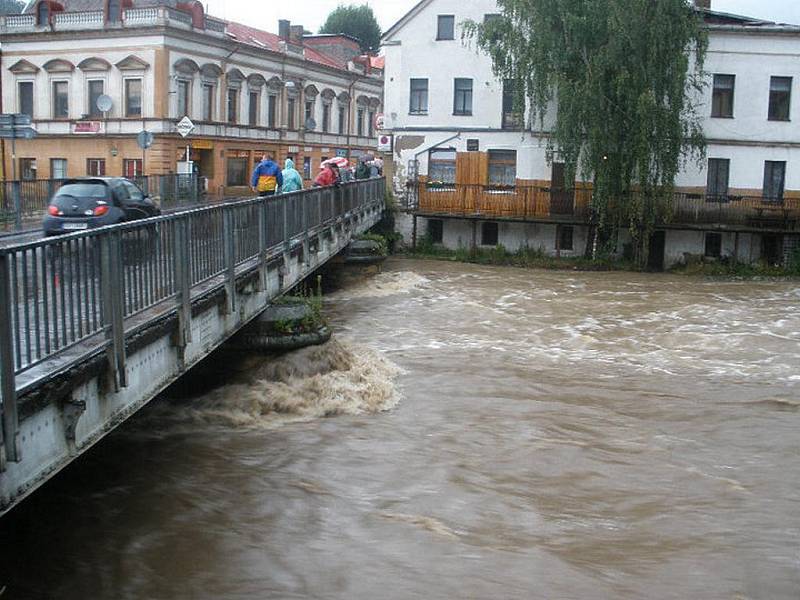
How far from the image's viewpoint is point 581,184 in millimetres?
37406

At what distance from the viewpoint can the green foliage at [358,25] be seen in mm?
88625

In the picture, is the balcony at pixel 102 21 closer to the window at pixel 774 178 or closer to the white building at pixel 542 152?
the white building at pixel 542 152

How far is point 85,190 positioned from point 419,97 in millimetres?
23856

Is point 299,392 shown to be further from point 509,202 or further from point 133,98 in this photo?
point 133,98

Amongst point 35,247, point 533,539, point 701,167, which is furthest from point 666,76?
point 35,247

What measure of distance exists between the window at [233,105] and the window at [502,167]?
16986mm

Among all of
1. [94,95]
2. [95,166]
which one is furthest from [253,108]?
[95,166]

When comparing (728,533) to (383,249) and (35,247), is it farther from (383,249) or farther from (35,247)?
(383,249)

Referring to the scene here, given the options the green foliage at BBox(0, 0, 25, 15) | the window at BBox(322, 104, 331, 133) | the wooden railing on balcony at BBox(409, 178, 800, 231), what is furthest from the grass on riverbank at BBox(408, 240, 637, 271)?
the green foliage at BBox(0, 0, 25, 15)

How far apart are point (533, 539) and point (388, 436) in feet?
12.5

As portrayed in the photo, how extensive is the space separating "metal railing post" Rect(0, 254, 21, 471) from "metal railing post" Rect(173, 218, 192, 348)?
11.8ft

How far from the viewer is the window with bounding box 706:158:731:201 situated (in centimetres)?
3712

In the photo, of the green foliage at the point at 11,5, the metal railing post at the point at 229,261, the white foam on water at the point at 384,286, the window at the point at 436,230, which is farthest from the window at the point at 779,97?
the green foliage at the point at 11,5

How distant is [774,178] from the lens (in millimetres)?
37062
